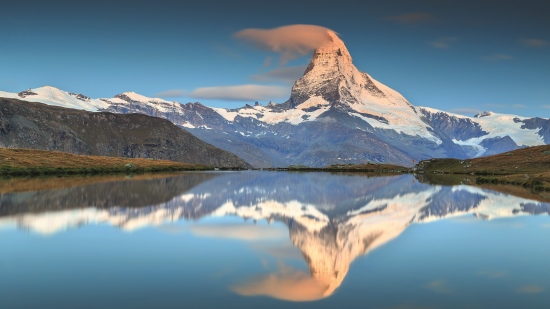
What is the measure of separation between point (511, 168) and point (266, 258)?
125580 millimetres

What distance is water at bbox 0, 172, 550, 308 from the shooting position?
16.8m

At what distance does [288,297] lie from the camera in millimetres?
16953

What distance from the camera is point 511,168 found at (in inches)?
5177

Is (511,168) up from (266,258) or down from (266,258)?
up

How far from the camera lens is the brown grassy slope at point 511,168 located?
3680 inches

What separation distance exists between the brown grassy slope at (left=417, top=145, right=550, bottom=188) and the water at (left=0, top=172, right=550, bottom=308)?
55.9m

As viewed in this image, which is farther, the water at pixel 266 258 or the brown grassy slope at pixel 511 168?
the brown grassy slope at pixel 511 168

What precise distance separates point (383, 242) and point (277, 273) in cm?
983

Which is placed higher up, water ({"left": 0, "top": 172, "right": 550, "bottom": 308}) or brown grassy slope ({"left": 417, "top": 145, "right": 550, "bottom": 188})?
brown grassy slope ({"left": 417, "top": 145, "right": 550, "bottom": 188})

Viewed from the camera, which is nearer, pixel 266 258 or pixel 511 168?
pixel 266 258

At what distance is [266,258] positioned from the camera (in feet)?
76.0

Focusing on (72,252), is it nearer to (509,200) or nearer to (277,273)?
(277,273)

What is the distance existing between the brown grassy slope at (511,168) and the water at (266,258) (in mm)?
55860

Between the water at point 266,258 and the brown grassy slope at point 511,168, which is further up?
the brown grassy slope at point 511,168
